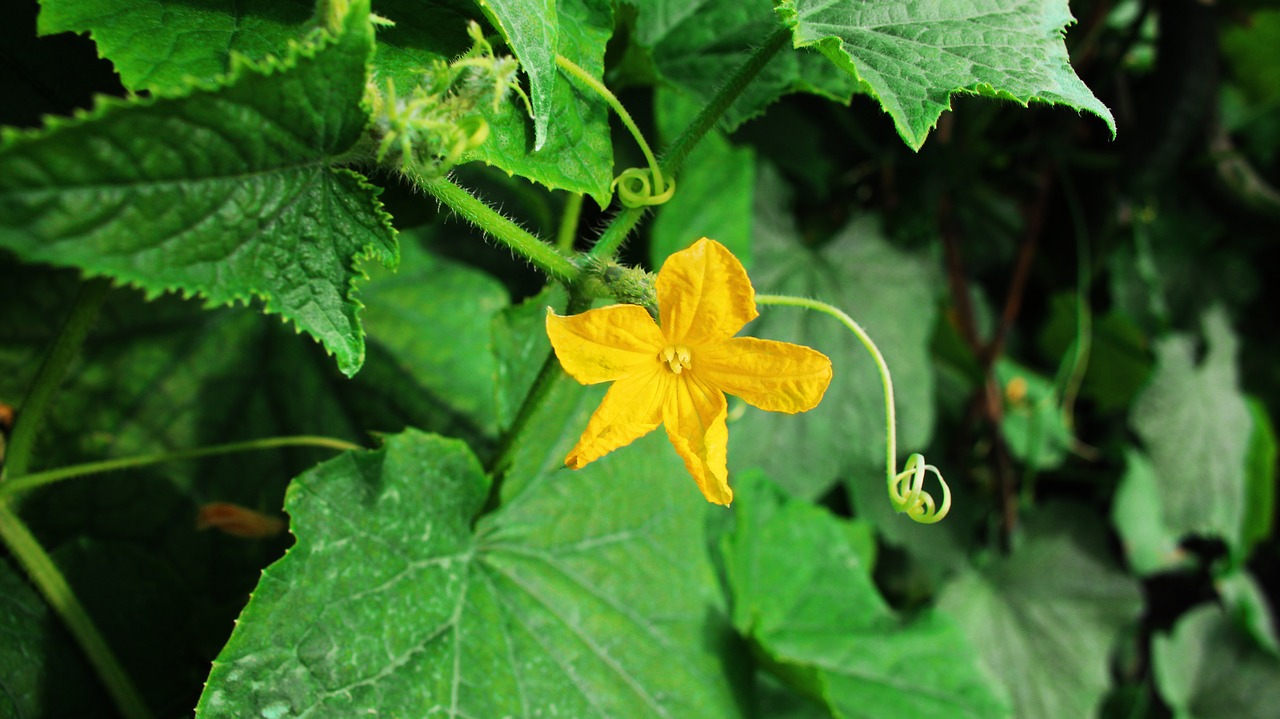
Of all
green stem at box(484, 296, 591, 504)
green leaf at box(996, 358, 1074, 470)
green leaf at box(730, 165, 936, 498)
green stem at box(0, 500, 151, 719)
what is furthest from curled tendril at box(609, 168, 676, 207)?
green leaf at box(996, 358, 1074, 470)

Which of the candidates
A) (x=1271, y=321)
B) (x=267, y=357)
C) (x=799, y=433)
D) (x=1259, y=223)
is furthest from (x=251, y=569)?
(x=1271, y=321)

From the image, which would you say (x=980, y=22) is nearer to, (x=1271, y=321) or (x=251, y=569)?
(x=251, y=569)

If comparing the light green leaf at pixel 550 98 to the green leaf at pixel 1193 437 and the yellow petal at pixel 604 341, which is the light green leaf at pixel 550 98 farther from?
the green leaf at pixel 1193 437

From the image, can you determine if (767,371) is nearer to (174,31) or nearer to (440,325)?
(174,31)

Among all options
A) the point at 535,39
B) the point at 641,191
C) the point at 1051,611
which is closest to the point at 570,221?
the point at 641,191

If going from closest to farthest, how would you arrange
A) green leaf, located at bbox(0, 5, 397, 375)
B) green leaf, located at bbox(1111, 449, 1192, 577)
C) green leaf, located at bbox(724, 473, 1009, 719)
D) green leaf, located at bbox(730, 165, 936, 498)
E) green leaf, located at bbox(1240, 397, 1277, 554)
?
green leaf, located at bbox(0, 5, 397, 375)
green leaf, located at bbox(724, 473, 1009, 719)
green leaf, located at bbox(730, 165, 936, 498)
green leaf, located at bbox(1111, 449, 1192, 577)
green leaf, located at bbox(1240, 397, 1277, 554)

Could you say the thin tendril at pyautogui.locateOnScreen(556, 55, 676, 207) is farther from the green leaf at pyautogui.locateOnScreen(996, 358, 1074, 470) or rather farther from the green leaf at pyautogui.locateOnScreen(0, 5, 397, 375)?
the green leaf at pyautogui.locateOnScreen(996, 358, 1074, 470)

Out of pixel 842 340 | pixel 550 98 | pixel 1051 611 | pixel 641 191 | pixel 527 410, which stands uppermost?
pixel 550 98
